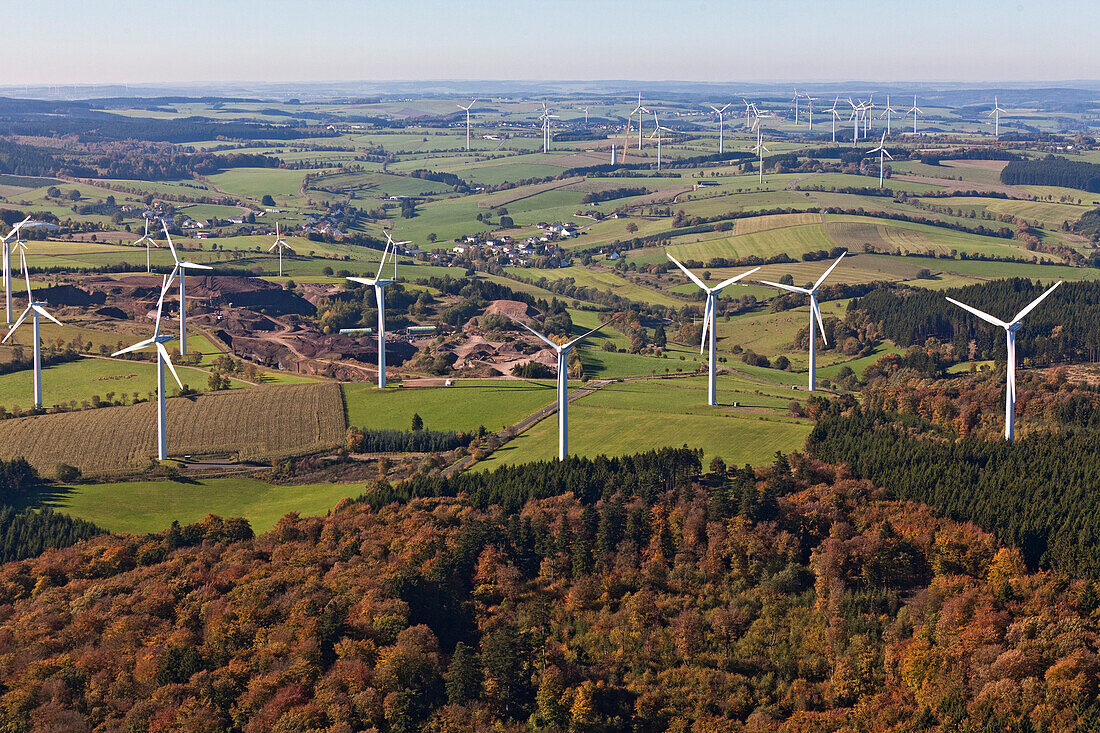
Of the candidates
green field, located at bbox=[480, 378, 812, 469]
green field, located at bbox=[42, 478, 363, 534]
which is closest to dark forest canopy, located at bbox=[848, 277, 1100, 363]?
green field, located at bbox=[480, 378, 812, 469]

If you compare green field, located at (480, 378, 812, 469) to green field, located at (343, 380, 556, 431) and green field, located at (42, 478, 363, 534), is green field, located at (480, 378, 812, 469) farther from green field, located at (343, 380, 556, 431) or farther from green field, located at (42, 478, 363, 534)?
green field, located at (42, 478, 363, 534)

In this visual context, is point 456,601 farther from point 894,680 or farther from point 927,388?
point 927,388

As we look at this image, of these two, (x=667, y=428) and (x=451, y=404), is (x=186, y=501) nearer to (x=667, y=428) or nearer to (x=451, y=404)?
(x=451, y=404)

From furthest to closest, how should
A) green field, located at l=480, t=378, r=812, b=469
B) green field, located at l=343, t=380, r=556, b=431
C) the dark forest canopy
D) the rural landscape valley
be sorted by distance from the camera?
1. the dark forest canopy
2. green field, located at l=343, t=380, r=556, b=431
3. green field, located at l=480, t=378, r=812, b=469
4. the rural landscape valley

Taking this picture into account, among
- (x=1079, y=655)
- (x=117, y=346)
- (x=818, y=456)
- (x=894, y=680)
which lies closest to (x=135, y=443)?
(x=117, y=346)

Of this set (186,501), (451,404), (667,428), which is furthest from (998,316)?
(186,501)

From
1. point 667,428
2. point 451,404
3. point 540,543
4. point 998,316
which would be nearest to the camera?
point 540,543
